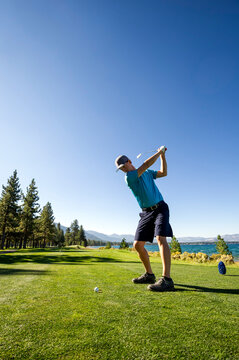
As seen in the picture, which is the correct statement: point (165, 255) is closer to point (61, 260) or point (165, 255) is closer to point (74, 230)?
point (61, 260)

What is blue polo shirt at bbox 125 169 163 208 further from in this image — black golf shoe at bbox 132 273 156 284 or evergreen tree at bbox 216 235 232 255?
evergreen tree at bbox 216 235 232 255

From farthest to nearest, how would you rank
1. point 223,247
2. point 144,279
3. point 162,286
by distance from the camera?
1. point 223,247
2. point 144,279
3. point 162,286

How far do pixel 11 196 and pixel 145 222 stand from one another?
134 ft

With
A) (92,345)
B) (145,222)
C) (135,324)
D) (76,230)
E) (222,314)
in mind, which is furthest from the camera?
(76,230)

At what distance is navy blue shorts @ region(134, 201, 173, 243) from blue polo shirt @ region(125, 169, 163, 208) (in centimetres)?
16

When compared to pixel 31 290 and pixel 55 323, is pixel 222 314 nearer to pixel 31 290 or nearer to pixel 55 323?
pixel 55 323

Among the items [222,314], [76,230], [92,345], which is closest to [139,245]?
[222,314]

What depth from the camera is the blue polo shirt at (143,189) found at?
140 inches

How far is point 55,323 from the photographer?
173 cm

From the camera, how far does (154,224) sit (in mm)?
3619

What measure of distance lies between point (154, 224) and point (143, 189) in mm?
701

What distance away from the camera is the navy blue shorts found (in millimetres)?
3338

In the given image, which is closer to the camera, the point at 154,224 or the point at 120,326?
the point at 120,326

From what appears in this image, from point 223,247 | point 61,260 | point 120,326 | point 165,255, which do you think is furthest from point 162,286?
point 223,247
